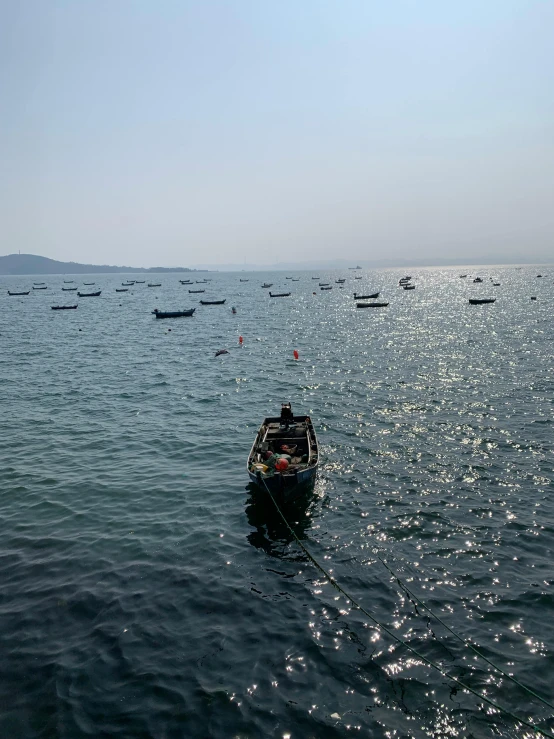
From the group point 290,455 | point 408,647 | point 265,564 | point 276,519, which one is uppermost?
point 290,455

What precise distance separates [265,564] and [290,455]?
719 cm

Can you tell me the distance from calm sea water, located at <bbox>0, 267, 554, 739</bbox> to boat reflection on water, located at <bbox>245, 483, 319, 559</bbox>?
9 cm

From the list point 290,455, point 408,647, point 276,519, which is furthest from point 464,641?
point 290,455

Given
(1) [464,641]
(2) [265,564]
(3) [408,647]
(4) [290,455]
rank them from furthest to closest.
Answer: (4) [290,455], (2) [265,564], (1) [464,641], (3) [408,647]

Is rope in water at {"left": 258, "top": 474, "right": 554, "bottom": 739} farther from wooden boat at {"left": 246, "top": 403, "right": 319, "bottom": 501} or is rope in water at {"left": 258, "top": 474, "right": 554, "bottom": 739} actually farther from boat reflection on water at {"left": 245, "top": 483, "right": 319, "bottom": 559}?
wooden boat at {"left": 246, "top": 403, "right": 319, "bottom": 501}

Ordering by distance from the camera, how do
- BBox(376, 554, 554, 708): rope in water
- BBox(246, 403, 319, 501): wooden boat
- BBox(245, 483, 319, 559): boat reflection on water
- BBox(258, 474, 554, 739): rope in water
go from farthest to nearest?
1. BBox(246, 403, 319, 501): wooden boat
2. BBox(245, 483, 319, 559): boat reflection on water
3. BBox(376, 554, 554, 708): rope in water
4. BBox(258, 474, 554, 739): rope in water

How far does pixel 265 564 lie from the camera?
53.7 ft

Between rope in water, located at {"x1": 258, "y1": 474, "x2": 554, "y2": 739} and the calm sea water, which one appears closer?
rope in water, located at {"x1": 258, "y1": 474, "x2": 554, "y2": 739}

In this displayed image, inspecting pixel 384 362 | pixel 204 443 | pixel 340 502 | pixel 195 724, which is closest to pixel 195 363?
pixel 384 362

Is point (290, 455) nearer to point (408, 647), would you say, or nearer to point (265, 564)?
point (265, 564)

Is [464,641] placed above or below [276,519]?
below

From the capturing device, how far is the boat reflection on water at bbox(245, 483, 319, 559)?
17.7 metres

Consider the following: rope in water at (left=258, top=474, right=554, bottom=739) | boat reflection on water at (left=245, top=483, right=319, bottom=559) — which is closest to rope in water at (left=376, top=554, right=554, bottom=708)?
rope in water at (left=258, top=474, right=554, bottom=739)

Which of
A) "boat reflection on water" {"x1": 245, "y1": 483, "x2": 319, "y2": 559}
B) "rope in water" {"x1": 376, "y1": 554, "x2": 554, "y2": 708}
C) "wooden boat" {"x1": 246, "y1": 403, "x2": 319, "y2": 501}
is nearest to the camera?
"rope in water" {"x1": 376, "y1": 554, "x2": 554, "y2": 708}
